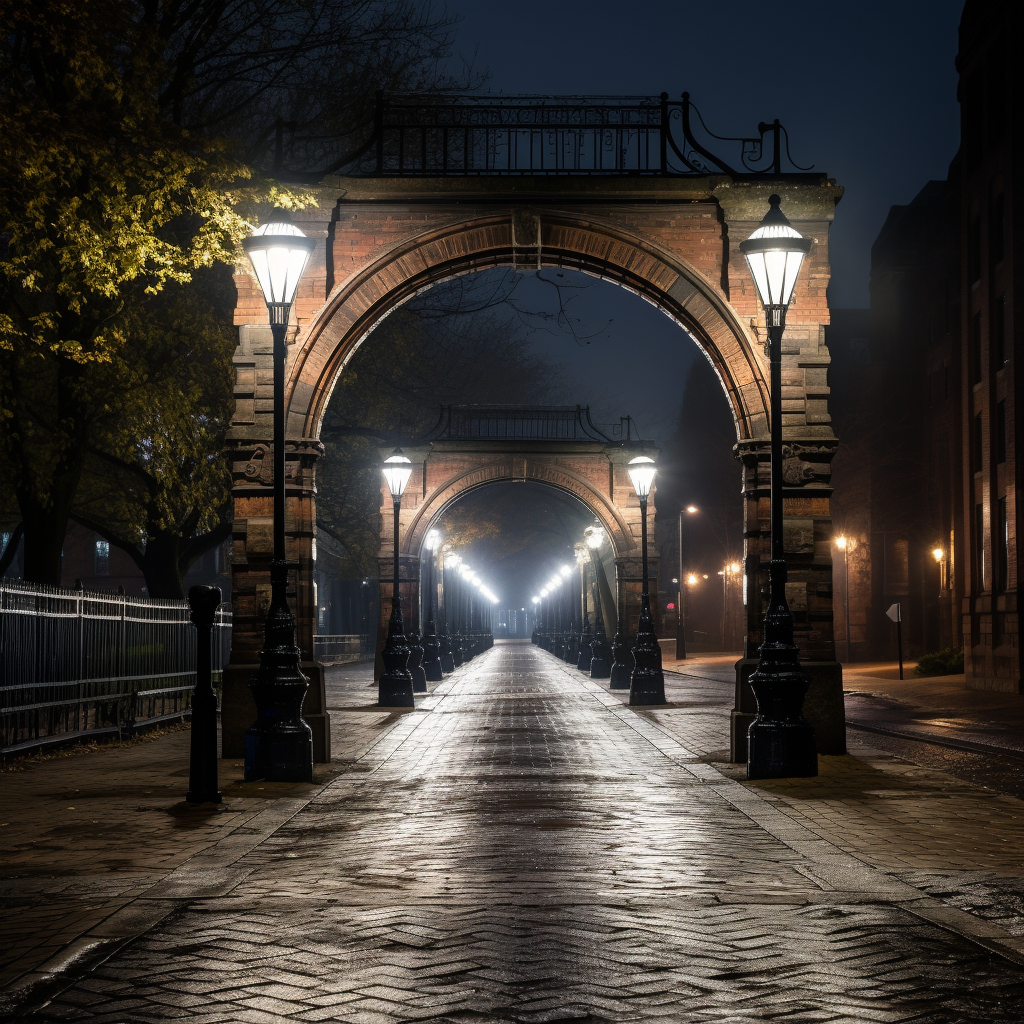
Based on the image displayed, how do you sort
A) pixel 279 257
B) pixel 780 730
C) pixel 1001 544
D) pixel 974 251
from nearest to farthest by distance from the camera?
1. pixel 780 730
2. pixel 279 257
3. pixel 1001 544
4. pixel 974 251

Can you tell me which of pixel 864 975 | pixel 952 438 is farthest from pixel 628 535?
pixel 864 975

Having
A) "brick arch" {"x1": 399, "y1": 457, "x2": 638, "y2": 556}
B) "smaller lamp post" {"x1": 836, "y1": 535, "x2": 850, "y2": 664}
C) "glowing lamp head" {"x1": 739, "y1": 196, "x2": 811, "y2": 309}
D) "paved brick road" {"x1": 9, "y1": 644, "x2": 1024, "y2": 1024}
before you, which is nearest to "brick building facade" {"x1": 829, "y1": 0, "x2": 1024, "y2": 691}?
"smaller lamp post" {"x1": 836, "y1": 535, "x2": 850, "y2": 664}

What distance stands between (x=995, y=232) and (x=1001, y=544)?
720cm

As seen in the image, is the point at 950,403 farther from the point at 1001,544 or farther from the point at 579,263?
the point at 579,263

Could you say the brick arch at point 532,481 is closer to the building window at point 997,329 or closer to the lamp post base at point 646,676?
the building window at point 997,329

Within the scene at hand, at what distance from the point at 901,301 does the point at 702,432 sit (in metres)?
22.9

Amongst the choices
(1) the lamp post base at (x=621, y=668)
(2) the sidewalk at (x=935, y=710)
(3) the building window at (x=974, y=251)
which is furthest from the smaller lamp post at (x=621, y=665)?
(3) the building window at (x=974, y=251)

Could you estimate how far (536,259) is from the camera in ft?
55.6

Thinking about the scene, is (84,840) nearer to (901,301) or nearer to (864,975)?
(864,975)

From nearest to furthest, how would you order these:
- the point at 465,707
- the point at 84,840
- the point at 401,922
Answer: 1. the point at 401,922
2. the point at 84,840
3. the point at 465,707

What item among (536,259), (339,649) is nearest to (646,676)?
(536,259)

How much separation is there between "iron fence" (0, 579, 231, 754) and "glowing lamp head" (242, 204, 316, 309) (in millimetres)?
4605

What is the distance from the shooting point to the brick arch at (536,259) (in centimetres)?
1612

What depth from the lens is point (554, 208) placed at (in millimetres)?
16531
